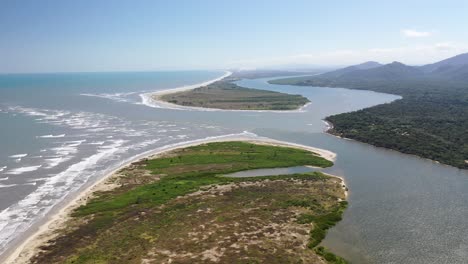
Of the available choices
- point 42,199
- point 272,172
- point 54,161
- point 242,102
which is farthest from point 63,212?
point 242,102

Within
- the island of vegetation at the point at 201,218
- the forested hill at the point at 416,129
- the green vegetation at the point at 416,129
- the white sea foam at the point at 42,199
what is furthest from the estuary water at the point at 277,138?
the green vegetation at the point at 416,129

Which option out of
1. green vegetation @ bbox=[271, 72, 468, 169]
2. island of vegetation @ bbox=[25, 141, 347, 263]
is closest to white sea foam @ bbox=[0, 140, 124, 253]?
island of vegetation @ bbox=[25, 141, 347, 263]

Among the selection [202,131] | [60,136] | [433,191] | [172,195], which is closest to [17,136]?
[60,136]

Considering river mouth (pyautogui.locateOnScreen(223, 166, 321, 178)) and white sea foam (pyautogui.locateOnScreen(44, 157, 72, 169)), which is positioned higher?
white sea foam (pyautogui.locateOnScreen(44, 157, 72, 169))

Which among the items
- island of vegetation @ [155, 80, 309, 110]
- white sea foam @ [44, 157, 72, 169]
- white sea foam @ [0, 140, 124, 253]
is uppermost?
island of vegetation @ [155, 80, 309, 110]

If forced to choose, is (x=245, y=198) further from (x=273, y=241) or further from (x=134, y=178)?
(x=134, y=178)

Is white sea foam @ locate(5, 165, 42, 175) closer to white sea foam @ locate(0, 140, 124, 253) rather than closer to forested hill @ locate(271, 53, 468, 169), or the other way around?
Answer: white sea foam @ locate(0, 140, 124, 253)
